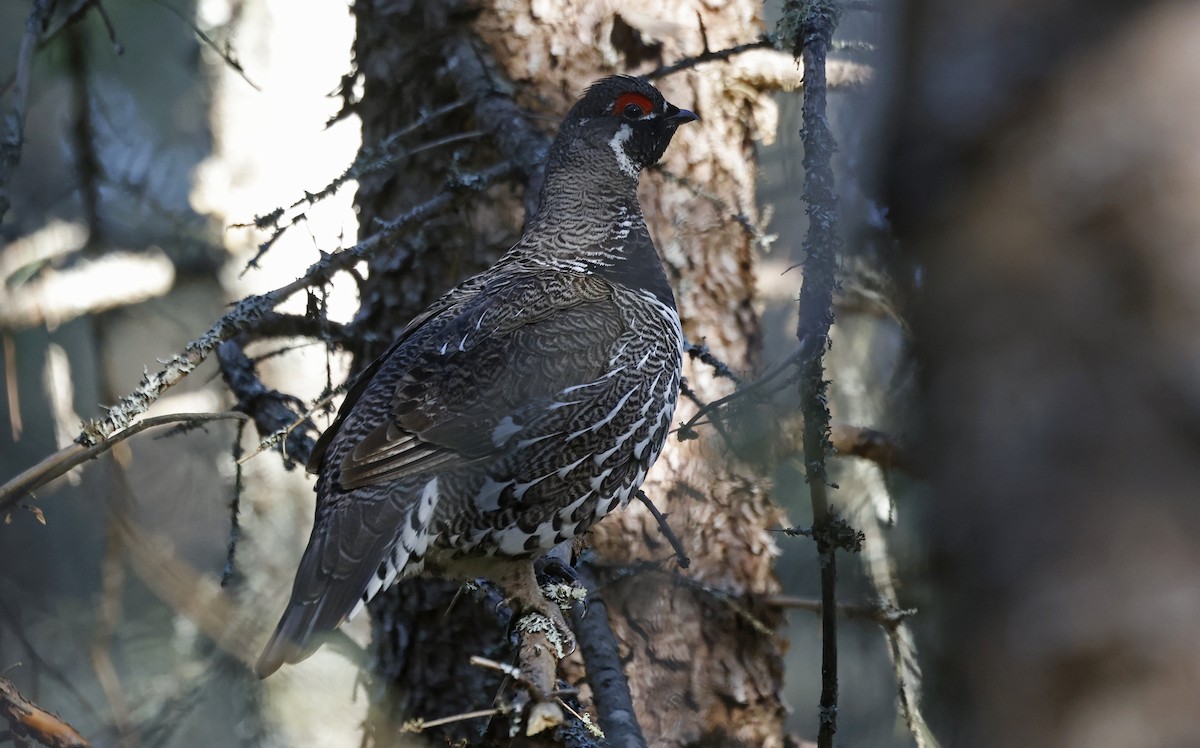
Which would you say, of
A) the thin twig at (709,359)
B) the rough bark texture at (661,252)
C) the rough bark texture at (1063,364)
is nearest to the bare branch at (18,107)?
the rough bark texture at (661,252)

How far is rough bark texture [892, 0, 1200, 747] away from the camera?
56.5 inches

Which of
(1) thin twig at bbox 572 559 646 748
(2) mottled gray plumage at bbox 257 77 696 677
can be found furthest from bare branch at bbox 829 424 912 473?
(1) thin twig at bbox 572 559 646 748

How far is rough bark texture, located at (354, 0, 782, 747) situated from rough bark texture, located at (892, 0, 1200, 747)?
2.73 m

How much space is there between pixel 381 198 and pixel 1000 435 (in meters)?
4.15

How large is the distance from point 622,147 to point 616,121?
11 cm

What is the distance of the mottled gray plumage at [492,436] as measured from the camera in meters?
3.23

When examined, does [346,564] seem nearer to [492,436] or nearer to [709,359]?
[492,436]

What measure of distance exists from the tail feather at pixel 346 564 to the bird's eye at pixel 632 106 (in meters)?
1.80

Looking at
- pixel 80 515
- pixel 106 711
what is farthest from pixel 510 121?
pixel 80 515

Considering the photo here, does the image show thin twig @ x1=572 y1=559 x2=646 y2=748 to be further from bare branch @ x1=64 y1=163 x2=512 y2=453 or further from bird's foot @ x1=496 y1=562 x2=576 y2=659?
bare branch @ x1=64 y1=163 x2=512 y2=453

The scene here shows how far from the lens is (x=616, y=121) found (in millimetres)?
4203

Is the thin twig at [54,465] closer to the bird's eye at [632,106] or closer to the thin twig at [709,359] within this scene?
the thin twig at [709,359]

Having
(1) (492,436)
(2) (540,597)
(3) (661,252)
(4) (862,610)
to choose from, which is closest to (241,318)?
(1) (492,436)

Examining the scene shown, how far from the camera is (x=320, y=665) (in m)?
7.89
